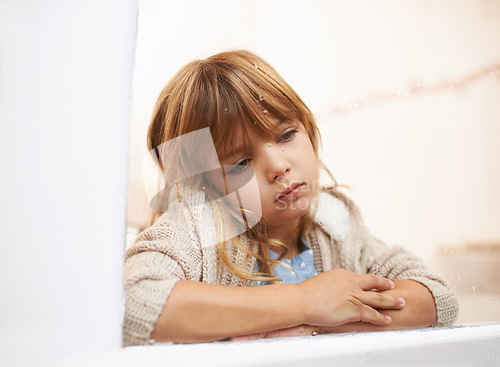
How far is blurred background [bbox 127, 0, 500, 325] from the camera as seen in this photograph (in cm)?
54

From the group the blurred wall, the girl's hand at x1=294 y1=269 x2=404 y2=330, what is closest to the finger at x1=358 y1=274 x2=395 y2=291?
the girl's hand at x1=294 y1=269 x2=404 y2=330

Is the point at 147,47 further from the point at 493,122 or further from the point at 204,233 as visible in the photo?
the point at 493,122

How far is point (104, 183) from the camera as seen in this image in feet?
1.12

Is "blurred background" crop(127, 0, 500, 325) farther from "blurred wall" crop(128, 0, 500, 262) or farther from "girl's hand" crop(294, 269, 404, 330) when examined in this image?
"girl's hand" crop(294, 269, 404, 330)

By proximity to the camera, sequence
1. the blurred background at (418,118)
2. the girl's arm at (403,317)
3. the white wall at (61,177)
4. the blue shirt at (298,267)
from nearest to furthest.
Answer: the white wall at (61,177), the girl's arm at (403,317), the blurred background at (418,118), the blue shirt at (298,267)

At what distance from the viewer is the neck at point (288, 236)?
651 mm

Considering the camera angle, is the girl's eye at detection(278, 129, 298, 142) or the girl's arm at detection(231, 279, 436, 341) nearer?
the girl's arm at detection(231, 279, 436, 341)

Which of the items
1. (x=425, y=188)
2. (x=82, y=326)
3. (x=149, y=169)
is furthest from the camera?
(x=425, y=188)

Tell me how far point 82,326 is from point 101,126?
6.2 inches

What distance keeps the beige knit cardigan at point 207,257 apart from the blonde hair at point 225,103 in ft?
0.06

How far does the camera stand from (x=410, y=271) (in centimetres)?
59

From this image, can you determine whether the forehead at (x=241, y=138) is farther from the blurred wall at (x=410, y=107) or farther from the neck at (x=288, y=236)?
the neck at (x=288, y=236)

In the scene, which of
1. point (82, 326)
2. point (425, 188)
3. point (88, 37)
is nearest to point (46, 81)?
point (88, 37)

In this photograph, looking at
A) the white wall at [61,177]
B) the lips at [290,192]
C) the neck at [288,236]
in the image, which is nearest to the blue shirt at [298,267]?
the neck at [288,236]
